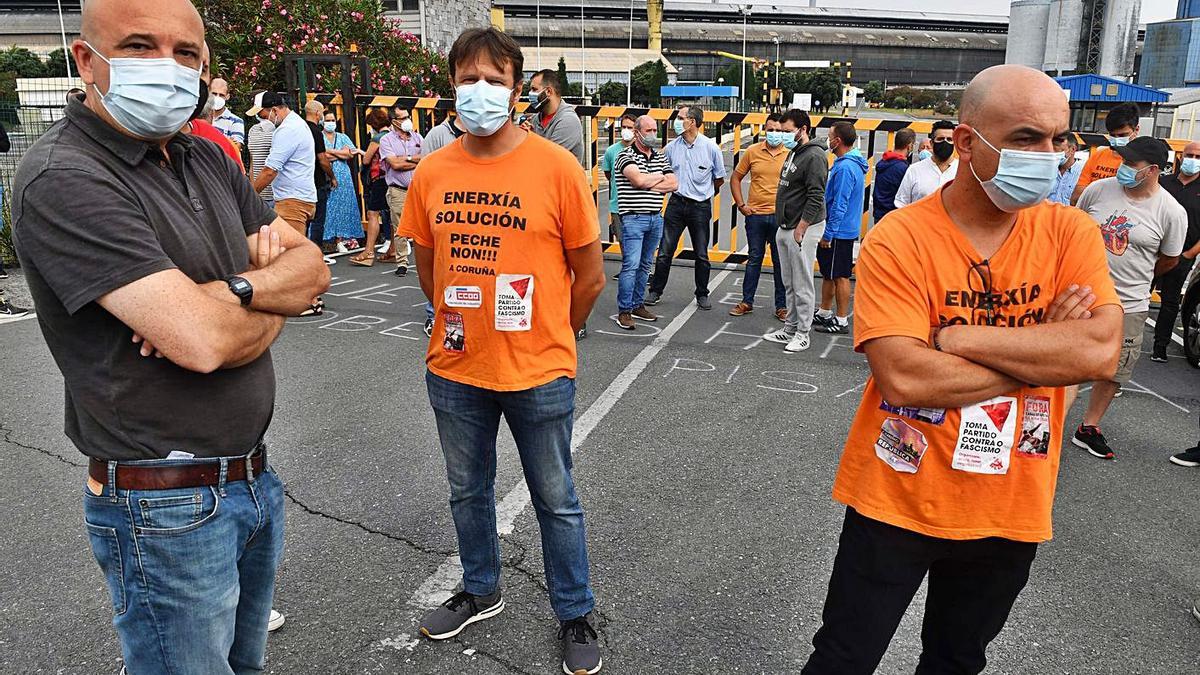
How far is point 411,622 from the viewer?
3223 millimetres

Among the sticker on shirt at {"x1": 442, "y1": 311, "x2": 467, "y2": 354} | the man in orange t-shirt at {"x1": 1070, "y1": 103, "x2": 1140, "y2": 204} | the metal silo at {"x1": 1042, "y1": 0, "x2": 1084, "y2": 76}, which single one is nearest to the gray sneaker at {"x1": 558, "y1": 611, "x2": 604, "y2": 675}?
the sticker on shirt at {"x1": 442, "y1": 311, "x2": 467, "y2": 354}

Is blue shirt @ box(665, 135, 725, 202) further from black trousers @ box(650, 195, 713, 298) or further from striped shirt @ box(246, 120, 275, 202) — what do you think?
striped shirt @ box(246, 120, 275, 202)

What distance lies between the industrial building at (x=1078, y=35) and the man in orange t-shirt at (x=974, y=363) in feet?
327

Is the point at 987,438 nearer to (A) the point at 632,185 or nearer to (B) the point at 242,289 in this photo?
(B) the point at 242,289

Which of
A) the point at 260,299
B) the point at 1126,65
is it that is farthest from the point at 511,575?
the point at 1126,65

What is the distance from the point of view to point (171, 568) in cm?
184

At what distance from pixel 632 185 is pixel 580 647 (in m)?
5.64

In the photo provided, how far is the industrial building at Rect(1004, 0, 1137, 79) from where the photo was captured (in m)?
87.6

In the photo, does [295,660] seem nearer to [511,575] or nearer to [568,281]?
[511,575]

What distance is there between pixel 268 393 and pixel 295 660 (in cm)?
137

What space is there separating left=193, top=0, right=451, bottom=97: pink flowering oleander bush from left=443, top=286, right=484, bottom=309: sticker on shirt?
649 inches

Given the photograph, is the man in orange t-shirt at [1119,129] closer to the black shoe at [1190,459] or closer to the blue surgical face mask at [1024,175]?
the black shoe at [1190,459]

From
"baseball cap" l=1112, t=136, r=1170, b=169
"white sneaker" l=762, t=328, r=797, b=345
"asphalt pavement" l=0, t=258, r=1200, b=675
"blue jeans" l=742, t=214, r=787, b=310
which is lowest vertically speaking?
"white sneaker" l=762, t=328, r=797, b=345

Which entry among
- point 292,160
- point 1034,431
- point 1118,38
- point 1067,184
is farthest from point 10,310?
point 1118,38
